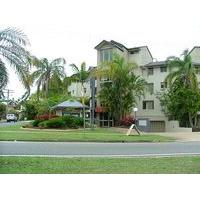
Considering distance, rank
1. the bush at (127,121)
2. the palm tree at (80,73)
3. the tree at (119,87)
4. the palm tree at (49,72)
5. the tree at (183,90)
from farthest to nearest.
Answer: the palm tree at (80,73)
the palm tree at (49,72)
the tree at (119,87)
the bush at (127,121)
the tree at (183,90)

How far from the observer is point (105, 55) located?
2132 inches

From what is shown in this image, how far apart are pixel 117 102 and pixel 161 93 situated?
263 inches

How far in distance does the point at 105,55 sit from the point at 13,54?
4106 centimetres

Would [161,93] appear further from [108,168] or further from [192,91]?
[108,168]

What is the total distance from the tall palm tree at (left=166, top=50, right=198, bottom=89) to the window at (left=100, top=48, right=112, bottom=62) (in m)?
8.29

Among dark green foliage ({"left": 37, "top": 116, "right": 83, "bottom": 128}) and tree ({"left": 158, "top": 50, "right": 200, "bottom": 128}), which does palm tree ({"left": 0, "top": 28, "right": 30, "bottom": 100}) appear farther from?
tree ({"left": 158, "top": 50, "right": 200, "bottom": 128})

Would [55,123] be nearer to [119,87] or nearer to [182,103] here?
[119,87]

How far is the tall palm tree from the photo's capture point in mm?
46969

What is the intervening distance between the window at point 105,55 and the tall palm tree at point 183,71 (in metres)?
8.29

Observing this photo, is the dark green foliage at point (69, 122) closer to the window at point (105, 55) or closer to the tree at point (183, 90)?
the tree at point (183, 90)

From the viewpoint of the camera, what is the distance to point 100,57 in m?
54.4

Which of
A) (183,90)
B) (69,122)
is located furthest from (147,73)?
(69,122)

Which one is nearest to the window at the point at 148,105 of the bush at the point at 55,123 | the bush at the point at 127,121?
the bush at the point at 127,121

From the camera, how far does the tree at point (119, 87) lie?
48406 millimetres
